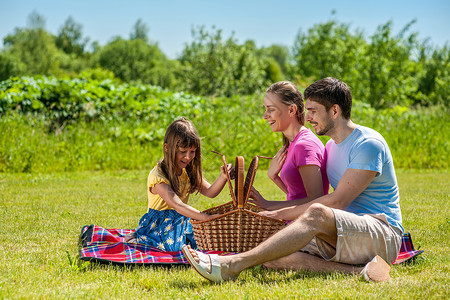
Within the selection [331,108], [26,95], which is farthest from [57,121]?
[331,108]

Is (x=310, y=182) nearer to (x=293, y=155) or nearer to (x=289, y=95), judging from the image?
(x=293, y=155)

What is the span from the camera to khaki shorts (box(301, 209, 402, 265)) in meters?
3.63

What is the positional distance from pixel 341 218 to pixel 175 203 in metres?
1.53

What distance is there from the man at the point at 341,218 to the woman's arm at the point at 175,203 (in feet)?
2.02

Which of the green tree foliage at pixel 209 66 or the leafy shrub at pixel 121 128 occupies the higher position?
the green tree foliage at pixel 209 66

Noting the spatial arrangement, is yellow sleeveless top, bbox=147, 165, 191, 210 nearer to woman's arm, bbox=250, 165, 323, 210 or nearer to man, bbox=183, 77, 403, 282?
woman's arm, bbox=250, 165, 323, 210

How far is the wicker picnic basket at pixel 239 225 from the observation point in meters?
3.94

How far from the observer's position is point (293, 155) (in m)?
4.22

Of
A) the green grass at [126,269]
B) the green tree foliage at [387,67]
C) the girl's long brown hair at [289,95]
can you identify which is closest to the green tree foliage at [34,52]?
the green tree foliage at [387,67]

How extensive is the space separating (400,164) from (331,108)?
8.81 m

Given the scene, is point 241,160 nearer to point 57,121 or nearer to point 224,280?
point 224,280

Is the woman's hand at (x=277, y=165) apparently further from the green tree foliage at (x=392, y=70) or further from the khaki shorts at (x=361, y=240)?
the green tree foliage at (x=392, y=70)

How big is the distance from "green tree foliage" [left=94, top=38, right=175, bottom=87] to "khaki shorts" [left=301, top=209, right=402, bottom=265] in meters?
62.0

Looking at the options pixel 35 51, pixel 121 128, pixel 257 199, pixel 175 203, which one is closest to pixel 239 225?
pixel 257 199
